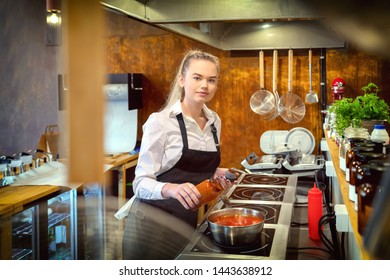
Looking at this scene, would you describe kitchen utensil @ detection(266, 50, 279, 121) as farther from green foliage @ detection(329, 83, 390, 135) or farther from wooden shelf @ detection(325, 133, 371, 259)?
wooden shelf @ detection(325, 133, 371, 259)

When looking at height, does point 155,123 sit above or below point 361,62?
below

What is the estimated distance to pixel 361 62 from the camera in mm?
2742

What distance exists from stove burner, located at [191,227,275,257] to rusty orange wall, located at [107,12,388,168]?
162 centimetres

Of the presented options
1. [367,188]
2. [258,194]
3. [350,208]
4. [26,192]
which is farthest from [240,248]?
[26,192]

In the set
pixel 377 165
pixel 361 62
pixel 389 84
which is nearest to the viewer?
pixel 377 165

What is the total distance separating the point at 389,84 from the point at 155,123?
5.73ft

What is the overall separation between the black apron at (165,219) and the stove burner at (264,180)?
40 cm

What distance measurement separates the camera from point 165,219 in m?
1.42

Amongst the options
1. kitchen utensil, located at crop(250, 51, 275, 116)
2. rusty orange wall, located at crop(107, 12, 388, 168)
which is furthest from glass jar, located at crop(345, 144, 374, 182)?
kitchen utensil, located at crop(250, 51, 275, 116)

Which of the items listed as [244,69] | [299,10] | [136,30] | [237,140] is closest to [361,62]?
[244,69]

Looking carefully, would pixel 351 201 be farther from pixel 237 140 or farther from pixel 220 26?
pixel 237 140

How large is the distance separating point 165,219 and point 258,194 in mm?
347

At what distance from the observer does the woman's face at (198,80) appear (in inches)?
57.2

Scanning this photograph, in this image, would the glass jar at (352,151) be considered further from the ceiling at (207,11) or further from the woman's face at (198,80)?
the woman's face at (198,80)
